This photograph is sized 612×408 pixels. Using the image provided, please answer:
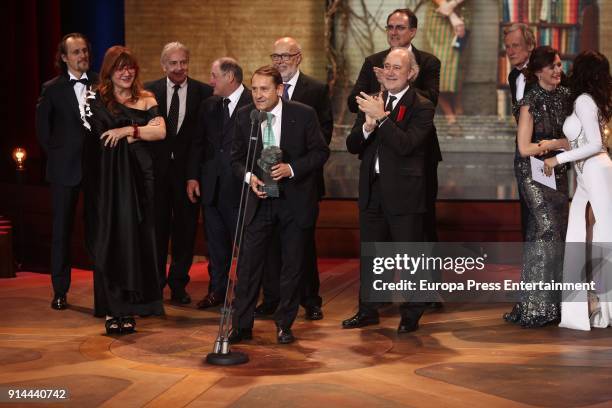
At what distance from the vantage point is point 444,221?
793 centimetres

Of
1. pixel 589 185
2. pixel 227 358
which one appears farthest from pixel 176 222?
pixel 589 185

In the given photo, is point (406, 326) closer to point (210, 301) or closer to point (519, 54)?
point (210, 301)

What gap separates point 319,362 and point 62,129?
7.97 feet

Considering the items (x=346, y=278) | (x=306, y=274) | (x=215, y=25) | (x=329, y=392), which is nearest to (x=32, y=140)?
(x=215, y=25)

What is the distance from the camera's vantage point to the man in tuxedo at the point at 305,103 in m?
5.89

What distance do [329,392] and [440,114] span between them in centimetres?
691

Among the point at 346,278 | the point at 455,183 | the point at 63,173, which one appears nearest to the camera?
the point at 63,173

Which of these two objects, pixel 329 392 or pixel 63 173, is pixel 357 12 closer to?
pixel 63 173

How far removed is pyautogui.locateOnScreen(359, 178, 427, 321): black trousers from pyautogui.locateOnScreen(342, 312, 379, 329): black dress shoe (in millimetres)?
24

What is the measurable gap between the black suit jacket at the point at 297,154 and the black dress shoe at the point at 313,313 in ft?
2.58

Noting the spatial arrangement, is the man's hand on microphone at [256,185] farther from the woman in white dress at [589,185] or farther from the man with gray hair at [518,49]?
the man with gray hair at [518,49]

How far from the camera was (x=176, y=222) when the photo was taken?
6449 millimetres

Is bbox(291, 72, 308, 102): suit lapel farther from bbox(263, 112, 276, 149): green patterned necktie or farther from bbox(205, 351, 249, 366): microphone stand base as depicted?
bbox(205, 351, 249, 366): microphone stand base

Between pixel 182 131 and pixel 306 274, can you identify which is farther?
pixel 182 131
